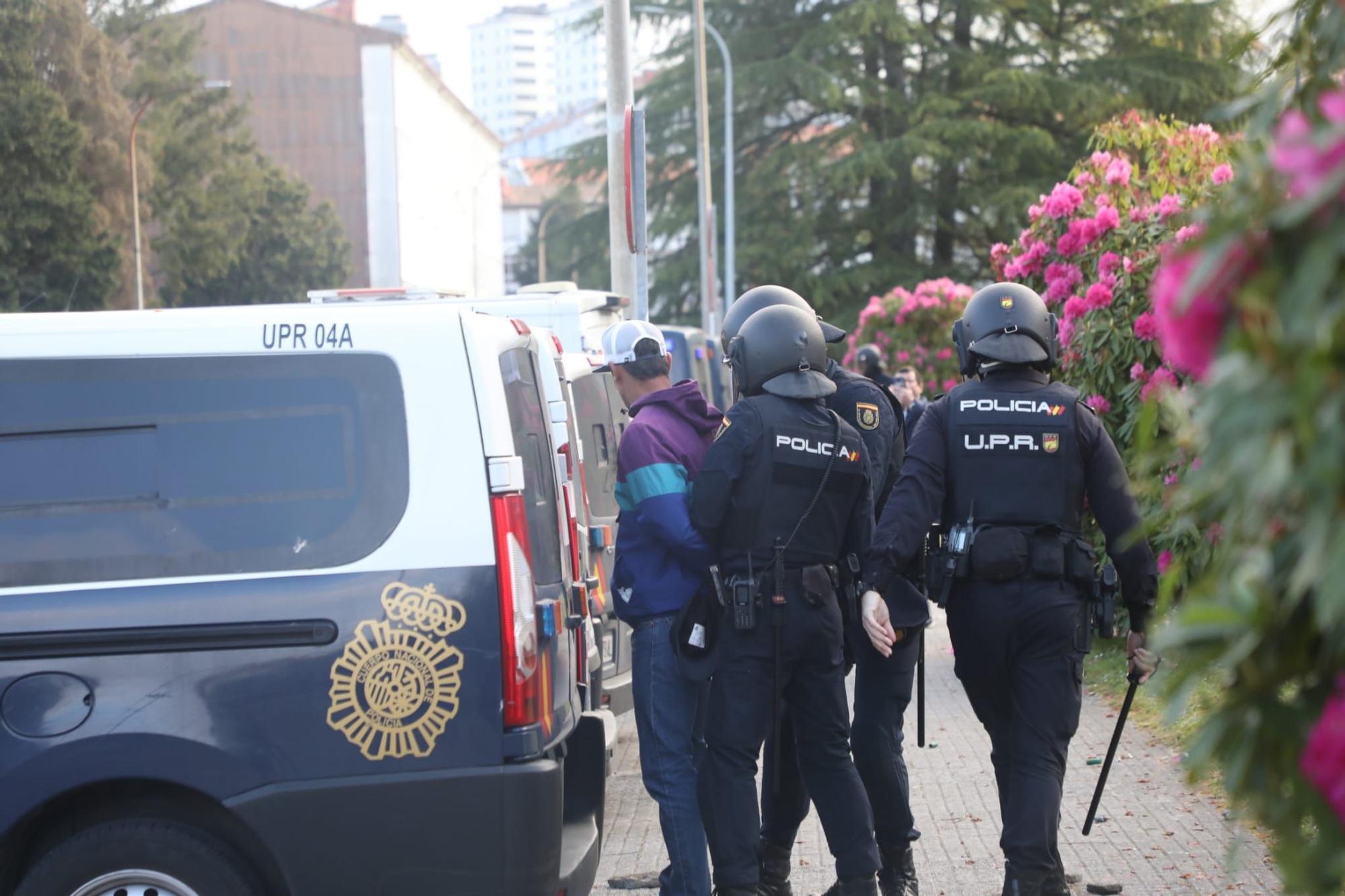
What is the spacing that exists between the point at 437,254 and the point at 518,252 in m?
10.4

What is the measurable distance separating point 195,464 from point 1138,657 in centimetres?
281

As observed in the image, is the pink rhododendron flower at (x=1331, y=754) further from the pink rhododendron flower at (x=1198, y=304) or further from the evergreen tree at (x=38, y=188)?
the evergreen tree at (x=38, y=188)

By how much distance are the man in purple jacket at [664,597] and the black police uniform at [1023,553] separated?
634mm

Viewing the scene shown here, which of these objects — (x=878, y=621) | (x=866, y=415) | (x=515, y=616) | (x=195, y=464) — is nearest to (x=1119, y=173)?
(x=866, y=415)

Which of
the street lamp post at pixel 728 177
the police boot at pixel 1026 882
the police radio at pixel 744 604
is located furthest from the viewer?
the street lamp post at pixel 728 177

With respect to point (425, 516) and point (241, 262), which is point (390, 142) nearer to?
point (241, 262)

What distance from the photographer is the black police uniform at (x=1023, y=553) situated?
4508 mm

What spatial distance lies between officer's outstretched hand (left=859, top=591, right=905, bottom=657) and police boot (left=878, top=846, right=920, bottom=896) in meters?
0.99

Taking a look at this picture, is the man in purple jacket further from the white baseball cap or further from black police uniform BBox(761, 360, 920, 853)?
black police uniform BBox(761, 360, 920, 853)

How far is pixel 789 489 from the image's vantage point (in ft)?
15.5

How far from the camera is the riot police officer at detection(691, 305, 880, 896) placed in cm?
464

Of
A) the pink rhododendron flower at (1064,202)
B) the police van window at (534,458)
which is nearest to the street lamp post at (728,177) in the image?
the pink rhododendron flower at (1064,202)

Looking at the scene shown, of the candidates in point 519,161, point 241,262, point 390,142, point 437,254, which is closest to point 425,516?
point 241,262

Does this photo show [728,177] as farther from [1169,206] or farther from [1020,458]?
[1020,458]
